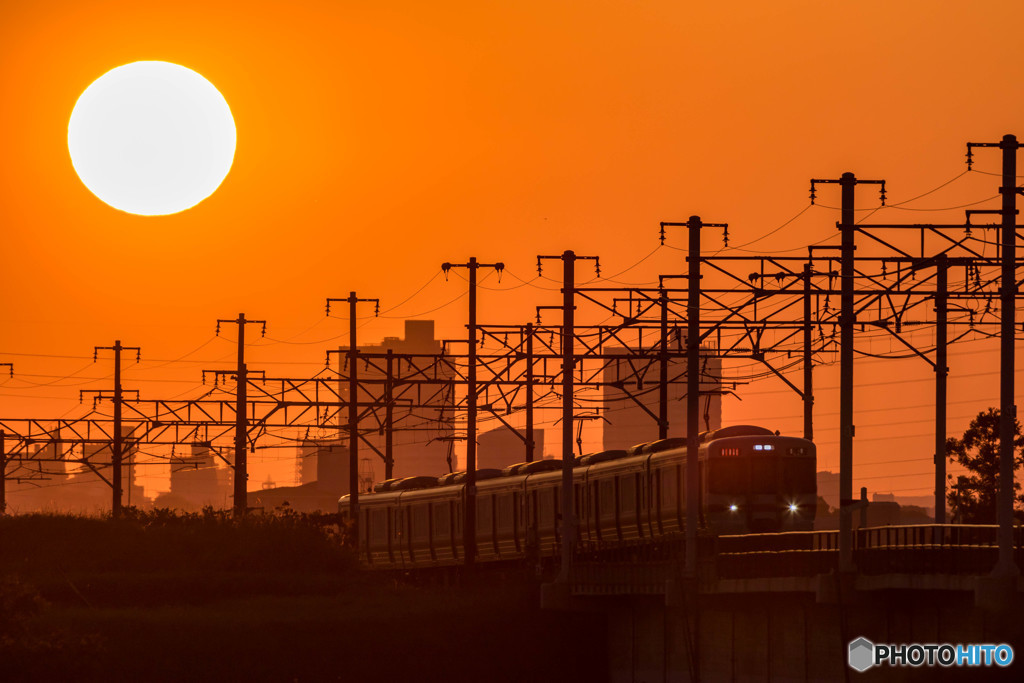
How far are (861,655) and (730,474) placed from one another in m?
11.4

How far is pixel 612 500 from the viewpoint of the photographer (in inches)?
2146

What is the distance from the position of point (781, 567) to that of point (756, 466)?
28.5 ft

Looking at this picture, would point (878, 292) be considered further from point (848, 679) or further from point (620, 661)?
point (620, 661)

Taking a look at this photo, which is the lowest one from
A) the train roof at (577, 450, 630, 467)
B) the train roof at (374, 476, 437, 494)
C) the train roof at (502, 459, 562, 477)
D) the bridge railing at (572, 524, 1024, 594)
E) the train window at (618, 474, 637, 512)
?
the bridge railing at (572, 524, 1024, 594)

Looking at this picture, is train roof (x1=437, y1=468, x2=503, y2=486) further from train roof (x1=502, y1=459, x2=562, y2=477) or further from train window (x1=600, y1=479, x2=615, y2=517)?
train window (x1=600, y1=479, x2=615, y2=517)

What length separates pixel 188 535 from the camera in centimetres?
7869

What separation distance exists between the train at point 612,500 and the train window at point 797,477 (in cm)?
3

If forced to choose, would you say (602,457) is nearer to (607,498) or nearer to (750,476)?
(607,498)

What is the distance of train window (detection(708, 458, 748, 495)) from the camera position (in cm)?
4903

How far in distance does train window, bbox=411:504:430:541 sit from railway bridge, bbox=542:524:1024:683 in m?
15.8

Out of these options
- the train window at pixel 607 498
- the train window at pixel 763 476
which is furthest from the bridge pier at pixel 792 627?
the train window at pixel 607 498

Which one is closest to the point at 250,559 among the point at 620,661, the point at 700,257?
the point at 620,661

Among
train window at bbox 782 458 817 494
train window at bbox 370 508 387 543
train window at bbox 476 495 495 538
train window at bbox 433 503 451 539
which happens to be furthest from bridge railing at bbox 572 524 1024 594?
train window at bbox 370 508 387 543

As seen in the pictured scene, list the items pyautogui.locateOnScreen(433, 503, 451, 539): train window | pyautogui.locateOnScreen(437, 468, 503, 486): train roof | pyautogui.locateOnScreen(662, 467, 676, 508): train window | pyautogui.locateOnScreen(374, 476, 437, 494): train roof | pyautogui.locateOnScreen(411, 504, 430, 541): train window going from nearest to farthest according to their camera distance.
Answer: pyautogui.locateOnScreen(662, 467, 676, 508): train window, pyautogui.locateOnScreen(437, 468, 503, 486): train roof, pyautogui.locateOnScreen(433, 503, 451, 539): train window, pyautogui.locateOnScreen(411, 504, 430, 541): train window, pyautogui.locateOnScreen(374, 476, 437, 494): train roof
